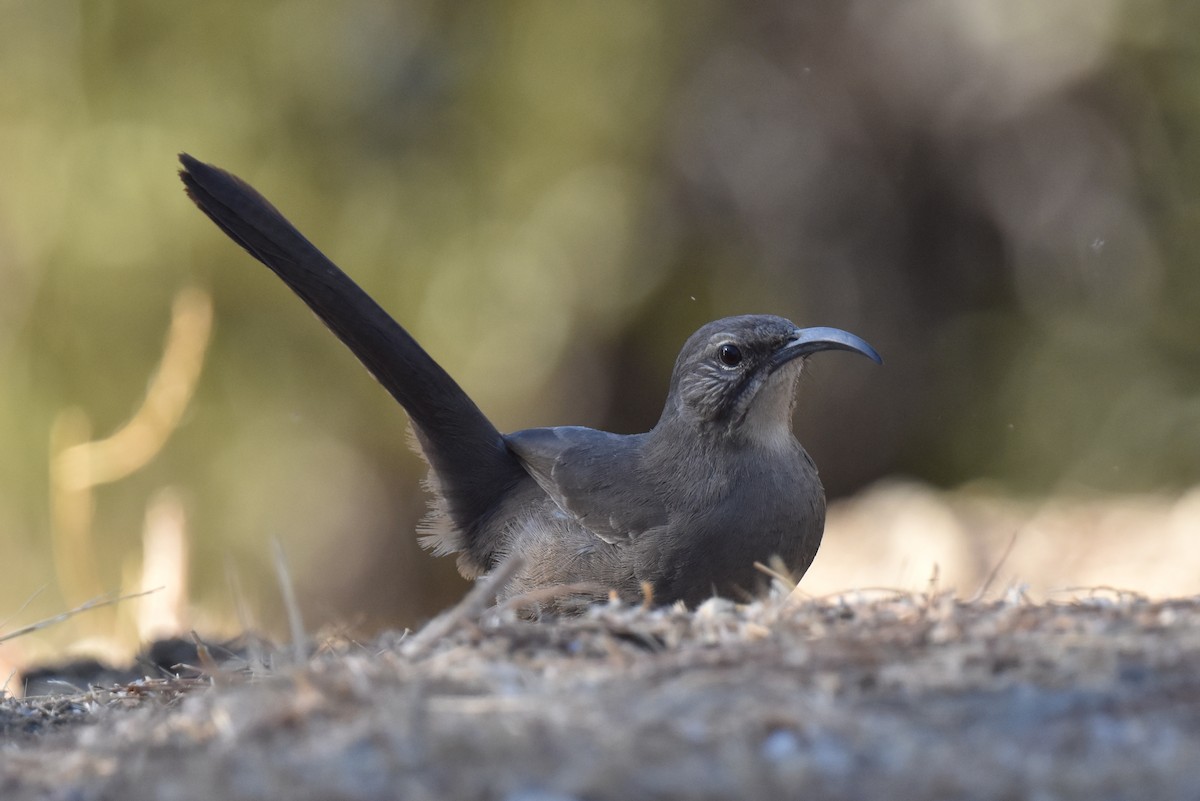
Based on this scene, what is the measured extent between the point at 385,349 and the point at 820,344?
162cm

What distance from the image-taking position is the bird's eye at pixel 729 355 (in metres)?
5.06

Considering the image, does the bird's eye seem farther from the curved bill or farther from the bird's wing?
the bird's wing

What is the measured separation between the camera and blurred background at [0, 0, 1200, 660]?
9117mm

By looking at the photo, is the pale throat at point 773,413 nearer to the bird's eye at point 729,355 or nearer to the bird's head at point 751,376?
the bird's head at point 751,376

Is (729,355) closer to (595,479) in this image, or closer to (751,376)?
(751,376)

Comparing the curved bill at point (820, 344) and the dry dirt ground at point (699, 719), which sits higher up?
the curved bill at point (820, 344)

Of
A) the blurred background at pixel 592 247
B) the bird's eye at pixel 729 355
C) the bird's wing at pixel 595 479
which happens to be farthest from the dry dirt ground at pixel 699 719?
the blurred background at pixel 592 247

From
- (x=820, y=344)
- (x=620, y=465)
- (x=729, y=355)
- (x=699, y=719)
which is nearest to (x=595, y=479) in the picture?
(x=620, y=465)

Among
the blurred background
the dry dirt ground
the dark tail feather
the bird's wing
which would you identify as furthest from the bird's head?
the blurred background

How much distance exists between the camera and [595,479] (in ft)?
17.0

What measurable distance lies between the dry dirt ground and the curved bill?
1762 mm

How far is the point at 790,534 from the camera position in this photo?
479cm

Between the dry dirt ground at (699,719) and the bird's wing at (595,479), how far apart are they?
5.47ft

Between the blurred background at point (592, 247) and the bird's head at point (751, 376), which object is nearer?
the bird's head at point (751, 376)
